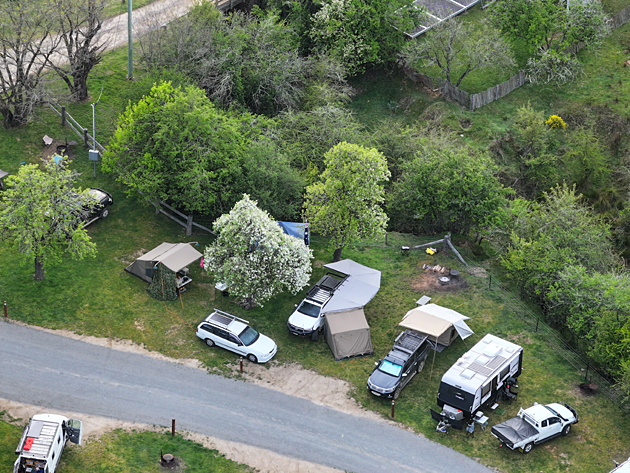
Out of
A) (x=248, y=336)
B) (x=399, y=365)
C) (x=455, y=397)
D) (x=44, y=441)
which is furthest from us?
(x=248, y=336)

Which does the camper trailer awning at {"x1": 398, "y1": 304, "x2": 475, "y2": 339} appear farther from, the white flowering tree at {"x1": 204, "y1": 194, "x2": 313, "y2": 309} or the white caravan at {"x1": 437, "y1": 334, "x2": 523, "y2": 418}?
the white flowering tree at {"x1": 204, "y1": 194, "x2": 313, "y2": 309}

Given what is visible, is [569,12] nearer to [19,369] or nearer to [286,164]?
[286,164]

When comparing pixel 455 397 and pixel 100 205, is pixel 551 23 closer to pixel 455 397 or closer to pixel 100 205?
pixel 455 397

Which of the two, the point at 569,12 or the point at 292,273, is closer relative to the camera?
the point at 292,273

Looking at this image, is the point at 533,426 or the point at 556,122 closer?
A: the point at 533,426

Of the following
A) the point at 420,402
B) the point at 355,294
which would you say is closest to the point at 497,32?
the point at 355,294

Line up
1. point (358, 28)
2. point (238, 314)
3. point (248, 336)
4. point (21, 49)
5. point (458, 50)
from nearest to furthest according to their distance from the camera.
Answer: point (248, 336) → point (238, 314) → point (21, 49) → point (358, 28) → point (458, 50)

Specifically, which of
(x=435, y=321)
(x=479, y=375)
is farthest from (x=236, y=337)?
(x=479, y=375)
